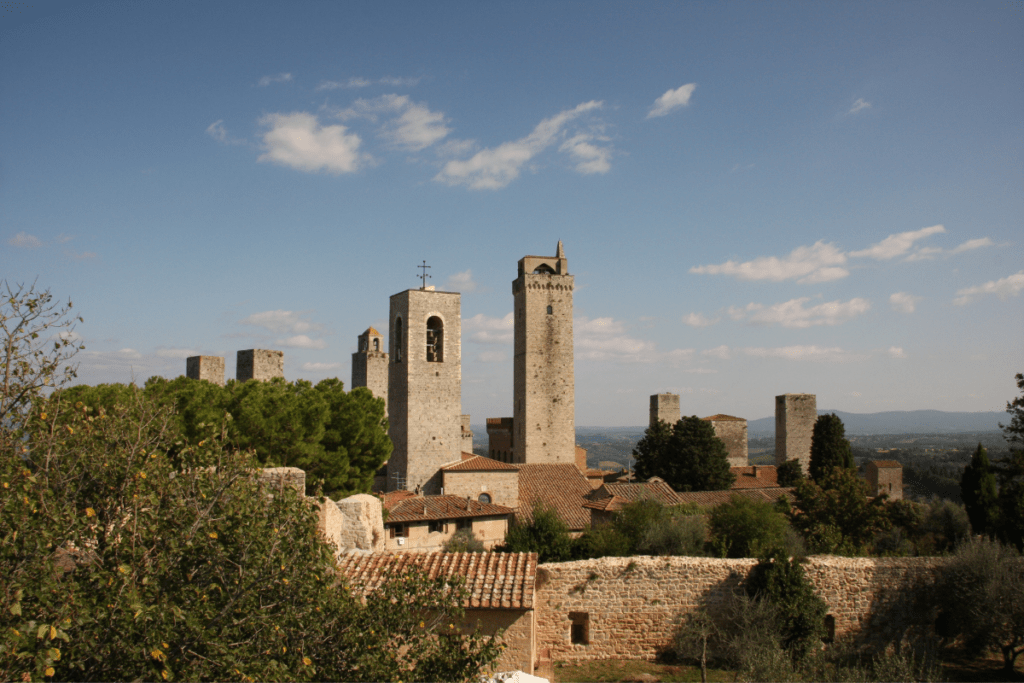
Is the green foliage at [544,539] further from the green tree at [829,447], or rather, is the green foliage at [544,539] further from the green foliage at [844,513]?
the green tree at [829,447]

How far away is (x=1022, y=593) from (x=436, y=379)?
957 inches

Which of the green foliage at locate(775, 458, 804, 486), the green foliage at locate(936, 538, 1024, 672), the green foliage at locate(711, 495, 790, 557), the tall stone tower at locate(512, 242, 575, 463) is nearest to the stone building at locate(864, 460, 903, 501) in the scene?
the green foliage at locate(775, 458, 804, 486)

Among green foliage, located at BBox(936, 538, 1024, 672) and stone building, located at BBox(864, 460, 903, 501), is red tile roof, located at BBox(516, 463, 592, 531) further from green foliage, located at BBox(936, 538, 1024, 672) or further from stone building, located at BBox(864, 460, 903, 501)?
stone building, located at BBox(864, 460, 903, 501)

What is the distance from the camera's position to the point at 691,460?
3466 cm

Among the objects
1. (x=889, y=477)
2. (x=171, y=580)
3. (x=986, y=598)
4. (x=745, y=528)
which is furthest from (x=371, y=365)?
(x=171, y=580)

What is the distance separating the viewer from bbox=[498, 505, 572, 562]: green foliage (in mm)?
16297

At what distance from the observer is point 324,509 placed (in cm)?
812

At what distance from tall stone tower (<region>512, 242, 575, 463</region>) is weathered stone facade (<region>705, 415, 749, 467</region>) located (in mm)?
12810

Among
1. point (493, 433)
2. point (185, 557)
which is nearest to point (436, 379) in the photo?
point (493, 433)

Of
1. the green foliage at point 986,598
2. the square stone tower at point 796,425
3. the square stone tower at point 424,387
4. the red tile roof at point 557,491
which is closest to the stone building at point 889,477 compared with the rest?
the square stone tower at point 796,425

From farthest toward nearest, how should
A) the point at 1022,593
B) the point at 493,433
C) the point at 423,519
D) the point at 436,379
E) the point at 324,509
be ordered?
the point at 493,433, the point at 436,379, the point at 423,519, the point at 1022,593, the point at 324,509

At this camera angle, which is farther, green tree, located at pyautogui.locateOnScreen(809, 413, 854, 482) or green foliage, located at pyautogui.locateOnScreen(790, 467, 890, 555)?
green tree, located at pyautogui.locateOnScreen(809, 413, 854, 482)

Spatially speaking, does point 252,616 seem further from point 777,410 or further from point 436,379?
point 777,410

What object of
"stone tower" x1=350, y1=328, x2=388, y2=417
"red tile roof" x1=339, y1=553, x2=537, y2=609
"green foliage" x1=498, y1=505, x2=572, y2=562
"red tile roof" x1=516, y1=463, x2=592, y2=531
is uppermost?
"stone tower" x1=350, y1=328, x2=388, y2=417
